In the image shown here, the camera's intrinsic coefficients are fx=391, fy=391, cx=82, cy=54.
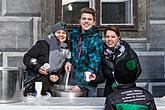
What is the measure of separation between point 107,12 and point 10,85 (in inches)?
97.8

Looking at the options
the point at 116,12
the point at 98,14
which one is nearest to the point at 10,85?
the point at 98,14

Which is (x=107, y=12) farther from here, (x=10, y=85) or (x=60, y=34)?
(x=10, y=85)

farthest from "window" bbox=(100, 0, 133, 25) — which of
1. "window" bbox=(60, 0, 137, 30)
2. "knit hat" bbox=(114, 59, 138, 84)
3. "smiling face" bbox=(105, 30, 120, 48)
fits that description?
"knit hat" bbox=(114, 59, 138, 84)

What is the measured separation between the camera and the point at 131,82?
2.34m

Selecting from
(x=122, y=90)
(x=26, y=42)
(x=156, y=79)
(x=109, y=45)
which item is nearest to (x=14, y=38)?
(x=26, y=42)

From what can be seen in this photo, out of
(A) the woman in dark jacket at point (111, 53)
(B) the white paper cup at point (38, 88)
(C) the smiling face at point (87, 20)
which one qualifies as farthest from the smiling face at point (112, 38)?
(B) the white paper cup at point (38, 88)

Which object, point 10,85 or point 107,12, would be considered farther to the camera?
point 107,12

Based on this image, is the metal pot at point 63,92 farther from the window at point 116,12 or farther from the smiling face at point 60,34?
the window at point 116,12

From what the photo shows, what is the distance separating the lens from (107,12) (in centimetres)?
489

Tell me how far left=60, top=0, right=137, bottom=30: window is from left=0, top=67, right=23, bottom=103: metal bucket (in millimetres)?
2170

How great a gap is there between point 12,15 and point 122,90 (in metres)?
2.75

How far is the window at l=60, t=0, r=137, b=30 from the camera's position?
483 centimetres

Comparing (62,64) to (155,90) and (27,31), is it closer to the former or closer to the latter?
(27,31)

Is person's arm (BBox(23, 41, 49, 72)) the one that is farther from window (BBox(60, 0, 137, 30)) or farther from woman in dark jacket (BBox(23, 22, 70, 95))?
window (BBox(60, 0, 137, 30))
